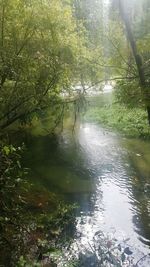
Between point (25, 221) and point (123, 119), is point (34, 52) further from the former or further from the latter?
A: point (123, 119)

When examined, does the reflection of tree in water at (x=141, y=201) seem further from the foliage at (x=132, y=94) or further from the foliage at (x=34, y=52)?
the foliage at (x=34, y=52)

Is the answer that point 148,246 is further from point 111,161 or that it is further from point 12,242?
point 111,161

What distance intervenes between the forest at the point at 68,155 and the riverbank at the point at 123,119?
1582 mm

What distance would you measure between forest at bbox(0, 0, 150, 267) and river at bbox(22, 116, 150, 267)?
38 millimetres

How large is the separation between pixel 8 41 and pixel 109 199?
742 centimetres

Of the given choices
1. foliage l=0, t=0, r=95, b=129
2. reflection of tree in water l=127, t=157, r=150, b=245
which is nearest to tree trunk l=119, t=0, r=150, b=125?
foliage l=0, t=0, r=95, b=129

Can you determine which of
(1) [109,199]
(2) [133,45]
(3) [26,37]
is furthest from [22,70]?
(1) [109,199]

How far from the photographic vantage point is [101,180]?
15.1 metres

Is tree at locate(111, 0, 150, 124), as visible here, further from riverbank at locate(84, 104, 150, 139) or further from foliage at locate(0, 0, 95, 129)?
riverbank at locate(84, 104, 150, 139)

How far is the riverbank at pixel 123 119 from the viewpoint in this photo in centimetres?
2262

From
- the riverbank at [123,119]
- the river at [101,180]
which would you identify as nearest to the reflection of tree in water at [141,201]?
the river at [101,180]

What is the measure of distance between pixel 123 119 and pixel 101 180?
12.3m

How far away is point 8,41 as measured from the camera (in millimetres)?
14070

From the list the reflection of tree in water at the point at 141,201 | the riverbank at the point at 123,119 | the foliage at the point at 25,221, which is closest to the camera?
the foliage at the point at 25,221
